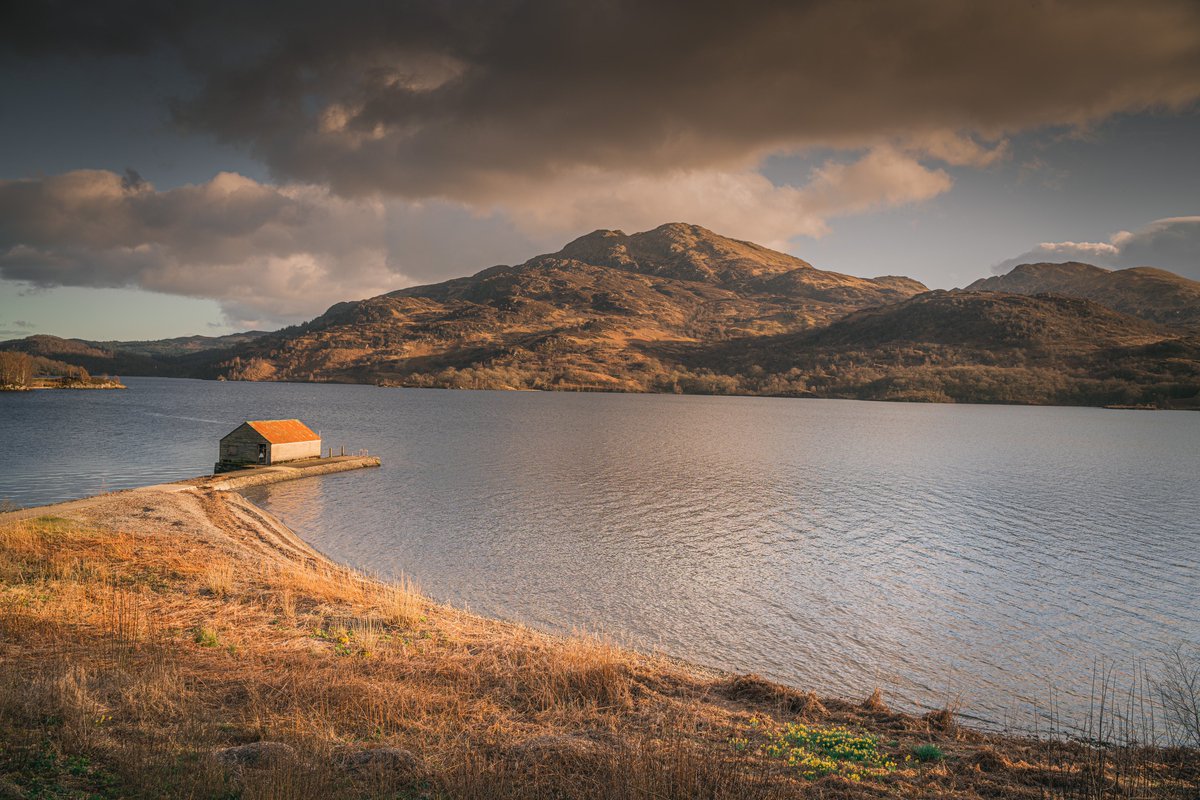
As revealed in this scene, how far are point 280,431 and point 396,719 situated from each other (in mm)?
52825

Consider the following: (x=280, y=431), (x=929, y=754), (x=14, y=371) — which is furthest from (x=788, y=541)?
(x=14, y=371)

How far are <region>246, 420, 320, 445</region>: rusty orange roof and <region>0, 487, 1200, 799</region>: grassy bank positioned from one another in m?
36.5

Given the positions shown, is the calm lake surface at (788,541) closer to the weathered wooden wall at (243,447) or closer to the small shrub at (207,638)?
the weathered wooden wall at (243,447)

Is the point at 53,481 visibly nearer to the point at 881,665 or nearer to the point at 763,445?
the point at 881,665

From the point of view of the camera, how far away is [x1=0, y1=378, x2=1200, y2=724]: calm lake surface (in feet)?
68.6

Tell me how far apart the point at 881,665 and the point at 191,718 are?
719 inches

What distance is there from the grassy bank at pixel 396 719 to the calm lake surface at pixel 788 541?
5.19 metres

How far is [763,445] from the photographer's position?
8300 cm

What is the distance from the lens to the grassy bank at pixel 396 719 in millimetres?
8242

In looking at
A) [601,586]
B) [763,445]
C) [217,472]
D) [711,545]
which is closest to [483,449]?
[217,472]

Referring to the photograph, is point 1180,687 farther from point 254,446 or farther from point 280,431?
point 280,431

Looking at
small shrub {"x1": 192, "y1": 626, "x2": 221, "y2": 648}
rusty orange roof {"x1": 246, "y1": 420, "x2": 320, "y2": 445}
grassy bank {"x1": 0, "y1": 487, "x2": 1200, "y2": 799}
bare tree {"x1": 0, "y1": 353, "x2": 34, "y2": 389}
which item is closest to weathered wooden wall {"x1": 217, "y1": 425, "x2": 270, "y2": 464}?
rusty orange roof {"x1": 246, "y1": 420, "x2": 320, "y2": 445}

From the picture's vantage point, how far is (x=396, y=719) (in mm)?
11062

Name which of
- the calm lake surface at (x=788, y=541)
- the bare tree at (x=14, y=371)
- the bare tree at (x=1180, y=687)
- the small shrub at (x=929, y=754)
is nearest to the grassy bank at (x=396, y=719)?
the small shrub at (x=929, y=754)
